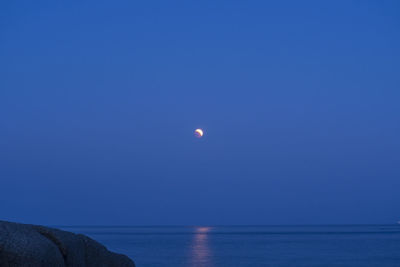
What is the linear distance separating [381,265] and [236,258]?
14298 millimetres

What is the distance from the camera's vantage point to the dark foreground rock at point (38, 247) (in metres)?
8.91

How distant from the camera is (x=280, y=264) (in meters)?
45.6

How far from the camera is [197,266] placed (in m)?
41.7

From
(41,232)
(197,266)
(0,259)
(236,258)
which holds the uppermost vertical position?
(236,258)

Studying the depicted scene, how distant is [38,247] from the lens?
30.2 feet

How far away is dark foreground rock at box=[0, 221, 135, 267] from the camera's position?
8.91m

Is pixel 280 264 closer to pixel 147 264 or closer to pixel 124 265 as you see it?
pixel 147 264

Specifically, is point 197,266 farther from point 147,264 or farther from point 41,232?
point 41,232

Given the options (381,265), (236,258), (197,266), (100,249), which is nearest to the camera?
(100,249)

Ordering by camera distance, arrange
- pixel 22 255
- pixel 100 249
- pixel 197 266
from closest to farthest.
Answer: pixel 22 255 → pixel 100 249 → pixel 197 266

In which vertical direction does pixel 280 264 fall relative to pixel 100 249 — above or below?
above

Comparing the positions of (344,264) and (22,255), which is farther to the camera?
(344,264)

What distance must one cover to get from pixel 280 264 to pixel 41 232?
125 feet

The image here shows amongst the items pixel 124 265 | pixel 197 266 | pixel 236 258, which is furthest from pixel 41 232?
pixel 236 258
